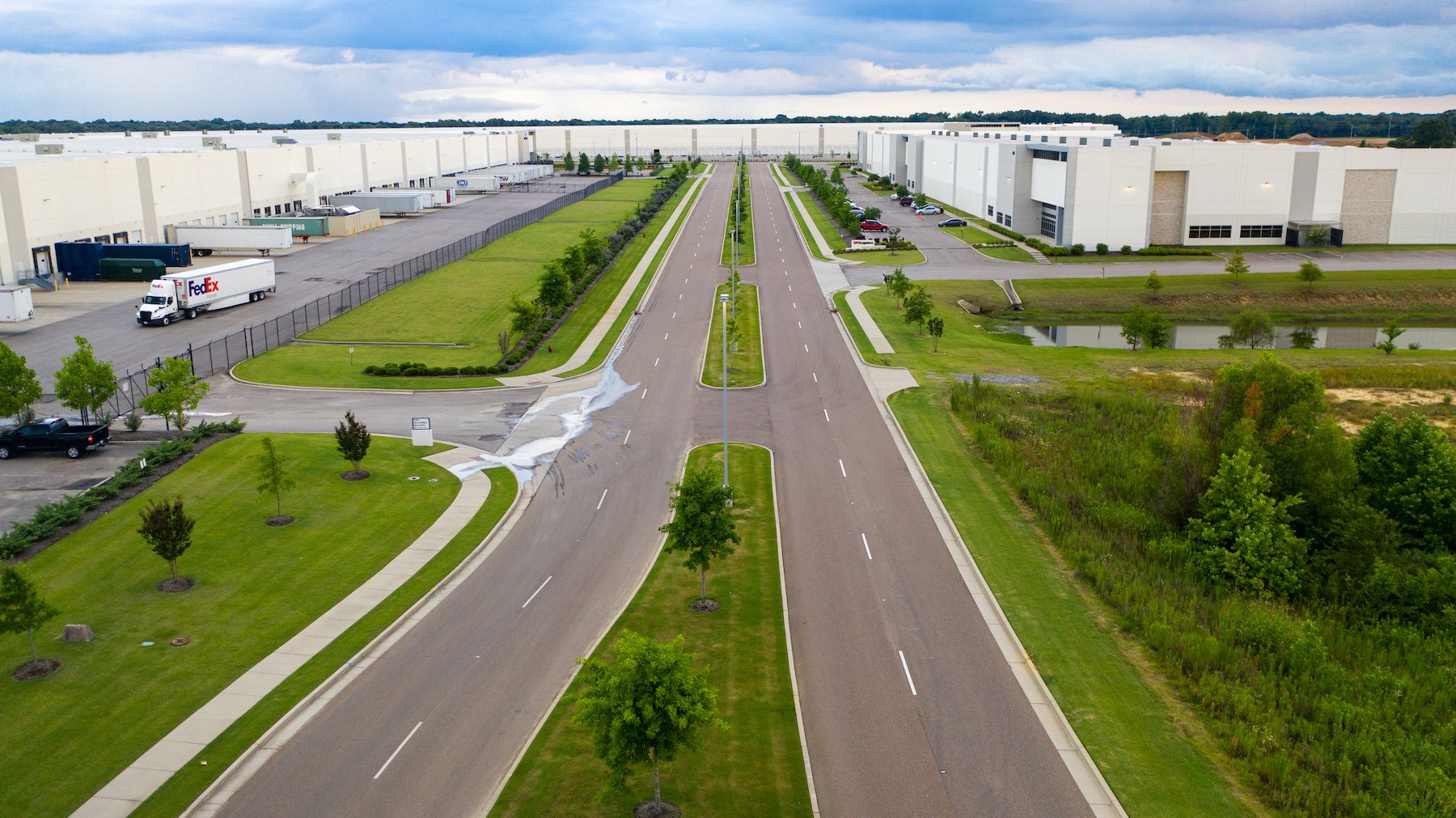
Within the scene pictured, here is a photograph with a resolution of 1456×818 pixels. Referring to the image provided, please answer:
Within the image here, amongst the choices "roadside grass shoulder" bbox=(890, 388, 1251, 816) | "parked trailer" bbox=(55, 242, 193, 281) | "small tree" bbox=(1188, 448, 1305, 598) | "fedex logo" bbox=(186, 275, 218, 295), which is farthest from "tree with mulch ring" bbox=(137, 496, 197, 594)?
"parked trailer" bbox=(55, 242, 193, 281)

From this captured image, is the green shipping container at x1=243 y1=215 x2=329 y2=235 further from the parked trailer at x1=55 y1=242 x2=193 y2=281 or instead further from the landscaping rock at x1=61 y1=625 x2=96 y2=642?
the landscaping rock at x1=61 y1=625 x2=96 y2=642

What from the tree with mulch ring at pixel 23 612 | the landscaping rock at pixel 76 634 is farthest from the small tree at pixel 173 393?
the tree with mulch ring at pixel 23 612

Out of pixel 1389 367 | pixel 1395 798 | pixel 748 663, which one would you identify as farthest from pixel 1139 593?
pixel 1389 367

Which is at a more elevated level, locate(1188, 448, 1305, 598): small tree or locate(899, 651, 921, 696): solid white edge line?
locate(1188, 448, 1305, 598): small tree

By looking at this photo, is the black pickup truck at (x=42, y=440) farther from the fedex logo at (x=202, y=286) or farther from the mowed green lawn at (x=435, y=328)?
the fedex logo at (x=202, y=286)

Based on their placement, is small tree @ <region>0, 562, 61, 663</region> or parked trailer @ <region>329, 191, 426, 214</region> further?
parked trailer @ <region>329, 191, 426, 214</region>

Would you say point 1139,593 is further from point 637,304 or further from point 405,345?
point 637,304

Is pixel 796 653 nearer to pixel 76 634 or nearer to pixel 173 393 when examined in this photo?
pixel 76 634
